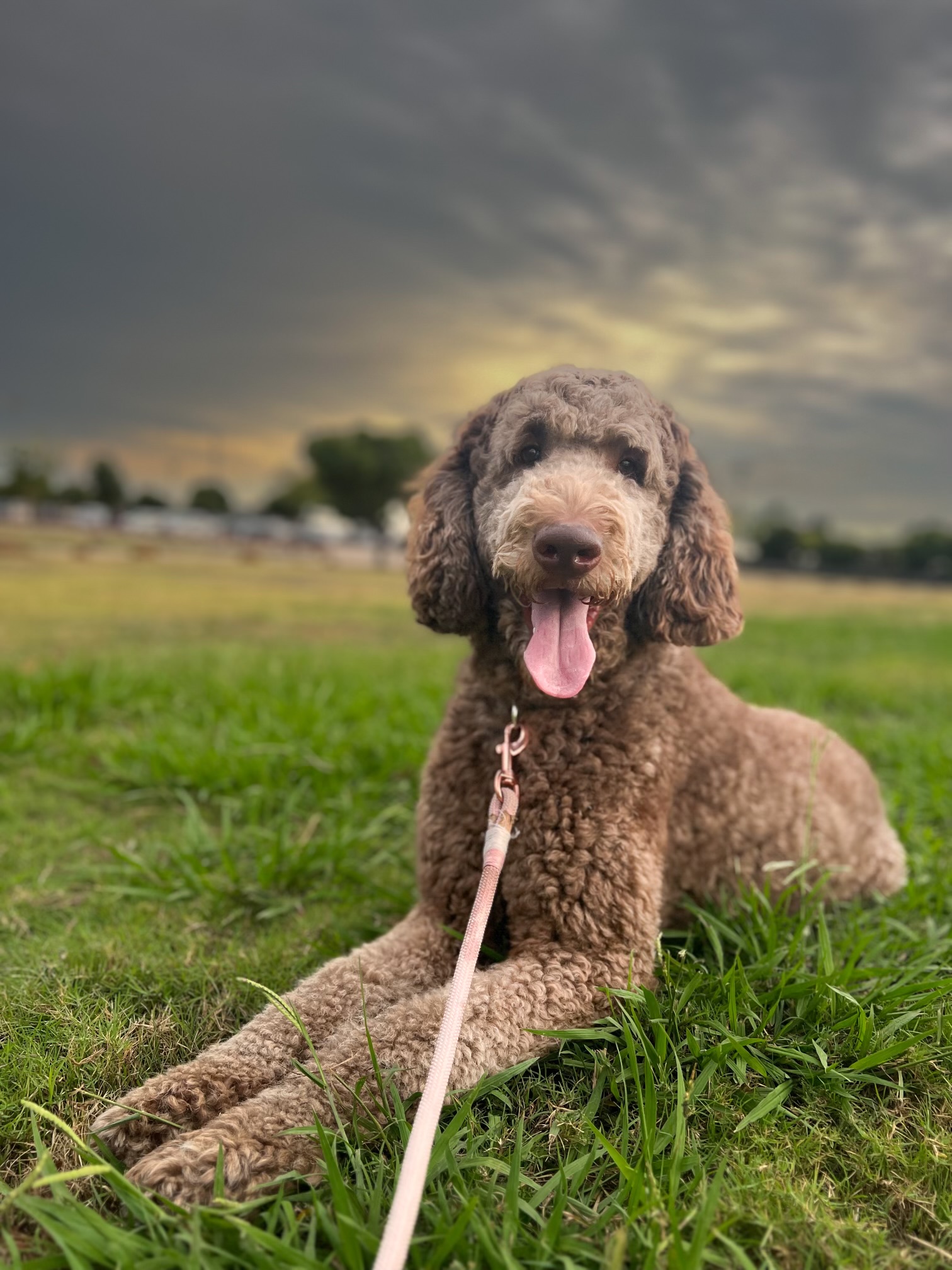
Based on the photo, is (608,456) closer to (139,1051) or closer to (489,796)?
(489,796)

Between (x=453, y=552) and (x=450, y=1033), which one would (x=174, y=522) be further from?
(x=450, y=1033)

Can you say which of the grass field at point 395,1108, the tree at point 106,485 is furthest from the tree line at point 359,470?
the grass field at point 395,1108

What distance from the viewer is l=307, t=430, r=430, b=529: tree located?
68.8 m

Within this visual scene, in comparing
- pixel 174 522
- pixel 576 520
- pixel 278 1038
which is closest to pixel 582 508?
pixel 576 520

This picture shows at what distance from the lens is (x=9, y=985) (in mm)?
2396

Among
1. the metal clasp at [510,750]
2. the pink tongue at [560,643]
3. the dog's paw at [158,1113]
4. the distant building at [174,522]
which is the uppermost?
the distant building at [174,522]

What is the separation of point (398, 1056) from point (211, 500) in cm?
10340

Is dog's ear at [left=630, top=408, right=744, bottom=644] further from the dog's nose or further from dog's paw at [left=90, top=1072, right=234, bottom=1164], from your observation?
dog's paw at [left=90, top=1072, right=234, bottom=1164]

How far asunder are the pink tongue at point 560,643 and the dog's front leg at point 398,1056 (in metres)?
0.69

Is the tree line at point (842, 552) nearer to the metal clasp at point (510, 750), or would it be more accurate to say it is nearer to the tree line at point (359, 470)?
the tree line at point (359, 470)

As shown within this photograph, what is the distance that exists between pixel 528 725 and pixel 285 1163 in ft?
3.80

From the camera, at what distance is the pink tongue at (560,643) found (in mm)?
2135

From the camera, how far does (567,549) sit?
2020 mm

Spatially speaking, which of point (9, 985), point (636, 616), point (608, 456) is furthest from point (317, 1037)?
point (608, 456)
